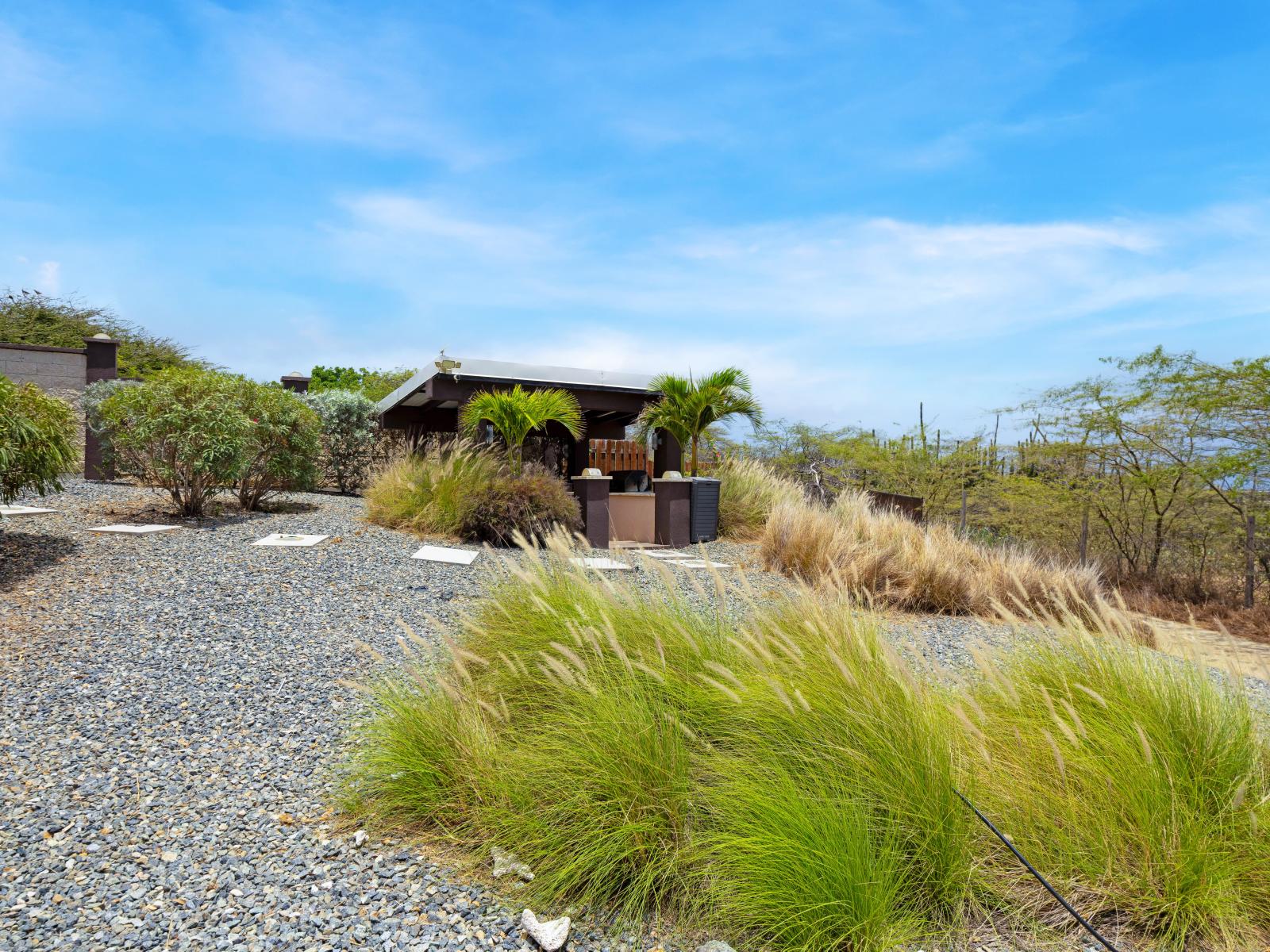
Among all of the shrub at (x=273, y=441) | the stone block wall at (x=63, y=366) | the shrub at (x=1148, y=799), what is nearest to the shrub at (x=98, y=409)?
the stone block wall at (x=63, y=366)

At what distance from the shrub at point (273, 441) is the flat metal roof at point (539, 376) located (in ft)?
7.12

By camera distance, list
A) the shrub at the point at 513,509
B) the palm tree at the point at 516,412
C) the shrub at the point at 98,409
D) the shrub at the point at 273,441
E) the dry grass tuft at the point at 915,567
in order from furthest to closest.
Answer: the shrub at the point at 98,409
the palm tree at the point at 516,412
the shrub at the point at 273,441
the shrub at the point at 513,509
the dry grass tuft at the point at 915,567

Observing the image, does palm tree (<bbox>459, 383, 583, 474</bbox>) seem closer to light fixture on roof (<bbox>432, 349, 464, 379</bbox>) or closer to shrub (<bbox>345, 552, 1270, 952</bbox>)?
light fixture on roof (<bbox>432, 349, 464, 379</bbox>)

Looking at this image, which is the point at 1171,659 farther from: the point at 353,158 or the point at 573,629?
the point at 353,158

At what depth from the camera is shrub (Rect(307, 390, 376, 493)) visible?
13289 millimetres

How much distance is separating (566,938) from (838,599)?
1455 mm

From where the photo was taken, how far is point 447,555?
272 inches

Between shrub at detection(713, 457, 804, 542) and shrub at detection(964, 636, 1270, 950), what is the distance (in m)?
8.36

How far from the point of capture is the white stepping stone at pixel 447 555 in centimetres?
660

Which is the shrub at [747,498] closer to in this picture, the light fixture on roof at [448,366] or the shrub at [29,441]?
the light fixture on roof at [448,366]

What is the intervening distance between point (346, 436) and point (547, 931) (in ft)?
42.5


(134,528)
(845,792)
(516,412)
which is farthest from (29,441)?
(845,792)

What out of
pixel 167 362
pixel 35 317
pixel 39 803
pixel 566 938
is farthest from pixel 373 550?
pixel 35 317

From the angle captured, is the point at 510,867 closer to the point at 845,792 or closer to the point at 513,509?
the point at 845,792
